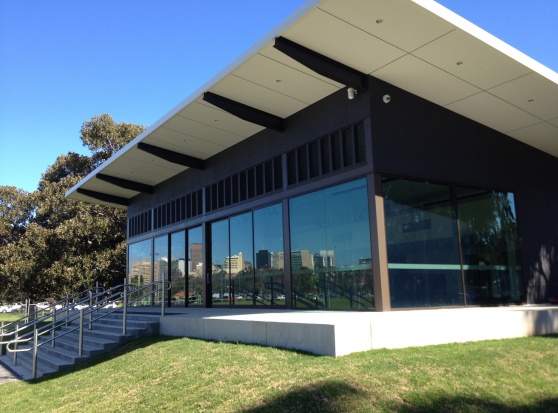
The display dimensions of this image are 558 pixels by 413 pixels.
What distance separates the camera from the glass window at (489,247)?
1093cm

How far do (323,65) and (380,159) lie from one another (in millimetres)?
2111

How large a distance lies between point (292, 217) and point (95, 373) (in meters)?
5.27

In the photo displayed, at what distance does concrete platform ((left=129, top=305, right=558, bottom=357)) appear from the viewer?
6.92 meters

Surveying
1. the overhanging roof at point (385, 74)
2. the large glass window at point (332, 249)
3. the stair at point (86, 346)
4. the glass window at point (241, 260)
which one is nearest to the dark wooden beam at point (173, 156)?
the overhanging roof at point (385, 74)

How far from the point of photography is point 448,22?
7676 mm

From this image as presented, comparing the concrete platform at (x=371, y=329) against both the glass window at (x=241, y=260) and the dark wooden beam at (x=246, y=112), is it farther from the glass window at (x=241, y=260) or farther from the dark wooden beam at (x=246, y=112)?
the dark wooden beam at (x=246, y=112)

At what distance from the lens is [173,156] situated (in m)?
14.6

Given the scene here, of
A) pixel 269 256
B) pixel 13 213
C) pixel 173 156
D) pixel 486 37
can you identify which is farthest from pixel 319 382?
pixel 13 213

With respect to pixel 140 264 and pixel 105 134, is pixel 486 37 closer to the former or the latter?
pixel 140 264

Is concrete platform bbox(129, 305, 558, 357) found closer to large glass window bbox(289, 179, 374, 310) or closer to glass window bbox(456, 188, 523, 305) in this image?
large glass window bbox(289, 179, 374, 310)

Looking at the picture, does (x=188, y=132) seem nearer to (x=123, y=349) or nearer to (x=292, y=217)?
(x=292, y=217)

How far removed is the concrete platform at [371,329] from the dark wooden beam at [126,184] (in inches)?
367

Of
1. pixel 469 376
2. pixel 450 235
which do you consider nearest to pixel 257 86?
pixel 450 235

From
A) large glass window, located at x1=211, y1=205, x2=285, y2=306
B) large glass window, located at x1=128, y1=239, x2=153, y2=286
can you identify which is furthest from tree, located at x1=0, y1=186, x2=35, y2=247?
large glass window, located at x1=211, y1=205, x2=285, y2=306
